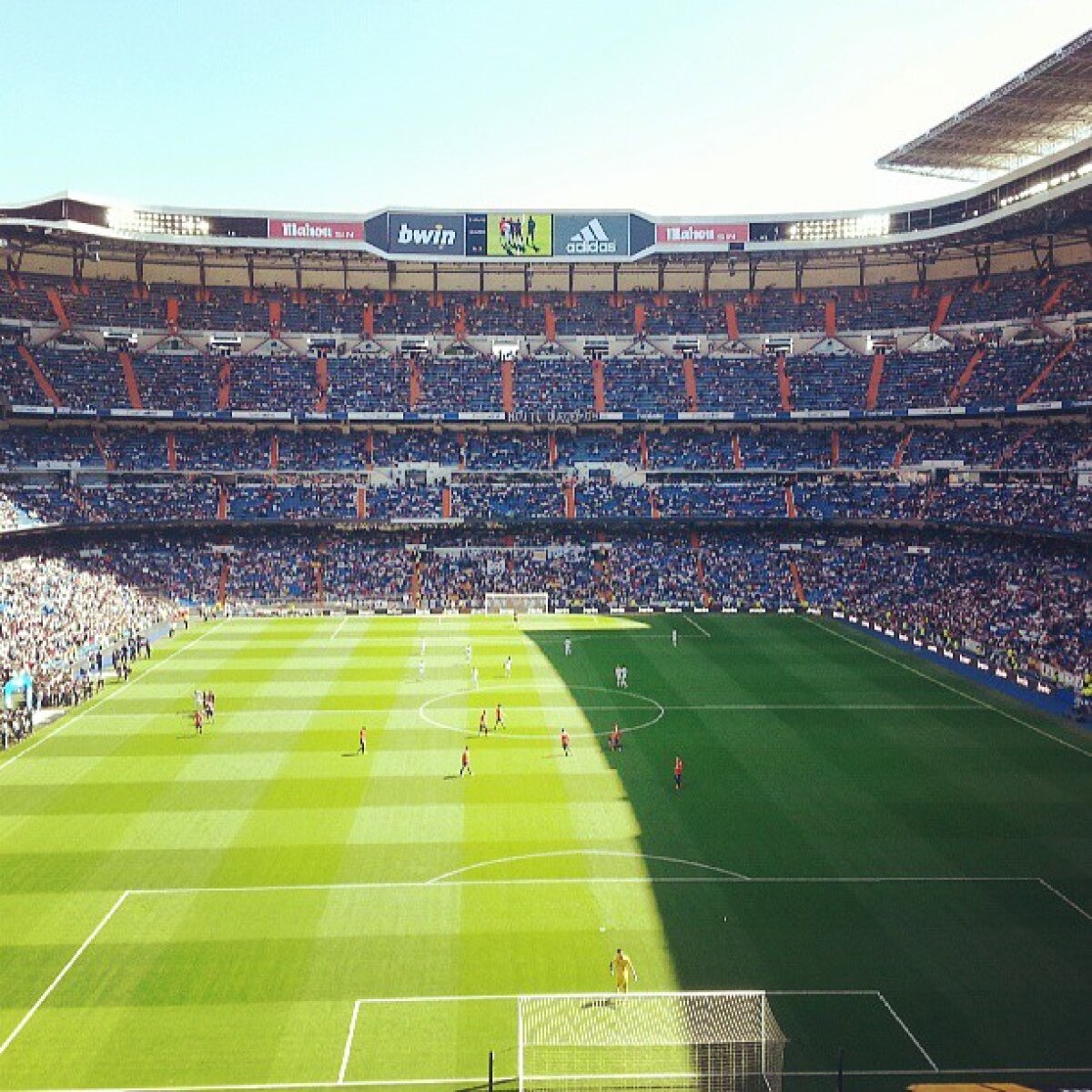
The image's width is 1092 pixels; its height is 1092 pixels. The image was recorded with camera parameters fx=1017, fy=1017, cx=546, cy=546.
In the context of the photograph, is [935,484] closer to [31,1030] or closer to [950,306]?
[950,306]

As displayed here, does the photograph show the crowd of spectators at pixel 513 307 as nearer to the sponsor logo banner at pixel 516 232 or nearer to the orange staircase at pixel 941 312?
the orange staircase at pixel 941 312

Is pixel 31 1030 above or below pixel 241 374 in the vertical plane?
below

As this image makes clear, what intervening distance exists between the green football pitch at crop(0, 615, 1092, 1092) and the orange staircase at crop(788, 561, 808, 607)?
23.9 metres

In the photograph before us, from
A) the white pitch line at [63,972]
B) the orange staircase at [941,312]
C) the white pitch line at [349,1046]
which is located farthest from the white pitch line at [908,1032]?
the orange staircase at [941,312]

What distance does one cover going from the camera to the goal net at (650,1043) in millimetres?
15969

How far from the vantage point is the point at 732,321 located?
268ft

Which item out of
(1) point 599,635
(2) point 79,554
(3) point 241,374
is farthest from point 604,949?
(3) point 241,374

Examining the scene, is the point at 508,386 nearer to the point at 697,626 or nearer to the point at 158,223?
the point at 697,626

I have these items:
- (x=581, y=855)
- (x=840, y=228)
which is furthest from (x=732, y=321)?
(x=581, y=855)

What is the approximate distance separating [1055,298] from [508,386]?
1537 inches

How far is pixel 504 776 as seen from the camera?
31.6 meters

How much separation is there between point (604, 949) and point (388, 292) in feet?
228

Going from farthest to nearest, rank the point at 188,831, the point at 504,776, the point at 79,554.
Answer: the point at 79,554 → the point at 504,776 → the point at 188,831

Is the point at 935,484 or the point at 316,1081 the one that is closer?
the point at 316,1081
